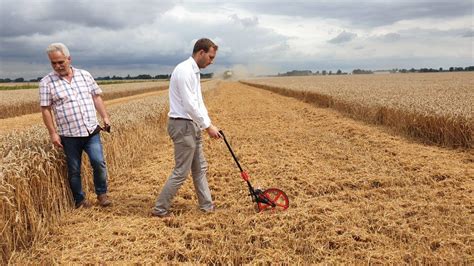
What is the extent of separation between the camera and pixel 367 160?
7957 mm

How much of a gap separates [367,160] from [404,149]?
1493 mm

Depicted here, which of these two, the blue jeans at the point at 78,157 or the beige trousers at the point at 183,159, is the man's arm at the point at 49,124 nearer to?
the blue jeans at the point at 78,157

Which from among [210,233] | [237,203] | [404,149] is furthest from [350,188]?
[404,149]

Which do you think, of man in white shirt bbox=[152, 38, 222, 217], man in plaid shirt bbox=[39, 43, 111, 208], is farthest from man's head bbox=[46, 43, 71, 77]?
man in white shirt bbox=[152, 38, 222, 217]

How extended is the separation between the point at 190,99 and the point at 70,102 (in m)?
1.72

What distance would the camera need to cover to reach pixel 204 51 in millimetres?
4664

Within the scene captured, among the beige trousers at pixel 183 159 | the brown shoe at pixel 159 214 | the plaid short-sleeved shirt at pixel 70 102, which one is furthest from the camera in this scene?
the brown shoe at pixel 159 214

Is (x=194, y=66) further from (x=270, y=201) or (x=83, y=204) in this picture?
(x=83, y=204)

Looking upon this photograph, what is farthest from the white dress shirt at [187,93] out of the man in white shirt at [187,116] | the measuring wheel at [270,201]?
the measuring wheel at [270,201]

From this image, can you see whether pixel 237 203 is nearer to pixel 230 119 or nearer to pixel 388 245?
pixel 388 245

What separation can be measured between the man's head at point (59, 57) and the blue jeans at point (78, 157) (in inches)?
36.6

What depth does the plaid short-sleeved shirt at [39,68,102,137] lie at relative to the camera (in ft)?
16.1

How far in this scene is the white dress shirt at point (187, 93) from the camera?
4543 mm

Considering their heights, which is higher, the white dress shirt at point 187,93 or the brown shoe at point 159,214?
Answer: the white dress shirt at point 187,93
